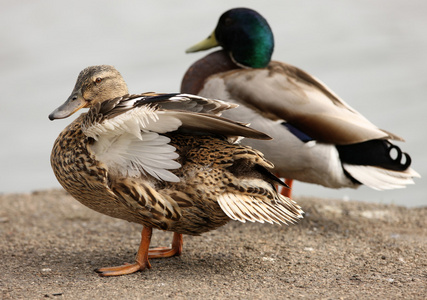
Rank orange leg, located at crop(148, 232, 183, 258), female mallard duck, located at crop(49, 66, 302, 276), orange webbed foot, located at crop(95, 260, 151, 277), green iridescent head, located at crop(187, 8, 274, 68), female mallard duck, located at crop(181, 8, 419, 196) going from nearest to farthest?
female mallard duck, located at crop(49, 66, 302, 276), orange webbed foot, located at crop(95, 260, 151, 277), orange leg, located at crop(148, 232, 183, 258), female mallard duck, located at crop(181, 8, 419, 196), green iridescent head, located at crop(187, 8, 274, 68)

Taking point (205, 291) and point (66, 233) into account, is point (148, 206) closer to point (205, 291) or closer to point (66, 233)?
point (205, 291)

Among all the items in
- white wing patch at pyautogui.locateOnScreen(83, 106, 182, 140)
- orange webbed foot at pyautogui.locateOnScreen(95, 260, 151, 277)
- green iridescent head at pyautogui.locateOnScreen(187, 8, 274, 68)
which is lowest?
orange webbed foot at pyautogui.locateOnScreen(95, 260, 151, 277)

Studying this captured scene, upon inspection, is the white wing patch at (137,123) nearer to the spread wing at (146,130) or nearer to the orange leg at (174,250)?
the spread wing at (146,130)

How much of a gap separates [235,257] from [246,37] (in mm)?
2339

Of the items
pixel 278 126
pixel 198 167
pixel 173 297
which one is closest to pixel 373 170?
pixel 278 126

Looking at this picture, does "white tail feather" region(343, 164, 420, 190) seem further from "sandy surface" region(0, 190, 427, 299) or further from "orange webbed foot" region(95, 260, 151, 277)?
"orange webbed foot" region(95, 260, 151, 277)

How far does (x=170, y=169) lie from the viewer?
345cm

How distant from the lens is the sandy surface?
3289 millimetres

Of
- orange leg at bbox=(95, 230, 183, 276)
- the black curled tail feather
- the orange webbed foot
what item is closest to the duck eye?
the black curled tail feather

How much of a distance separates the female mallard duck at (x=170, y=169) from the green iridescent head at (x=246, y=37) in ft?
6.82

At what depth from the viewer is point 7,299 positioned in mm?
3156

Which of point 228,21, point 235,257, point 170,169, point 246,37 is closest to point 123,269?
point 170,169

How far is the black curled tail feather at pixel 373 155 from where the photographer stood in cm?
494

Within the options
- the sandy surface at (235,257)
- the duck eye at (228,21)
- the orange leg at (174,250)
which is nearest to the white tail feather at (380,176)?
the sandy surface at (235,257)
